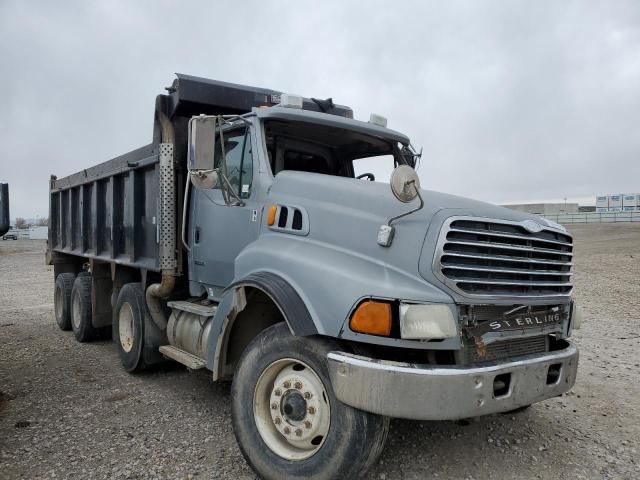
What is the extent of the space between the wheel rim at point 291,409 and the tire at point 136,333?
98.9 inches

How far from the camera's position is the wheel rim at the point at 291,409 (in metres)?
3.01

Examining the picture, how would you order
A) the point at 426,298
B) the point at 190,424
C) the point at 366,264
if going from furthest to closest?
the point at 190,424 → the point at 366,264 → the point at 426,298

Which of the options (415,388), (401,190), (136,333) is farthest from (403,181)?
(136,333)

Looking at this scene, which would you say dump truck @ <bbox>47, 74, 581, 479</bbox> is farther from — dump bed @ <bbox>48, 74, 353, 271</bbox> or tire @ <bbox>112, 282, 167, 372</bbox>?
tire @ <bbox>112, 282, 167, 372</bbox>

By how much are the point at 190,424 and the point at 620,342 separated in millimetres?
5842

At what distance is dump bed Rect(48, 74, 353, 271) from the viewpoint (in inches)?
199

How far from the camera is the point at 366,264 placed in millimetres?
3012

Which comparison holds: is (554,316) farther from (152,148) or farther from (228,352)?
(152,148)

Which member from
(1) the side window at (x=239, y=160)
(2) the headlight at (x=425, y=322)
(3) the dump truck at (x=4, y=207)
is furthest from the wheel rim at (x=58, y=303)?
(2) the headlight at (x=425, y=322)

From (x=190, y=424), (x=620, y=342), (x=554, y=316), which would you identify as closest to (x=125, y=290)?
(x=190, y=424)

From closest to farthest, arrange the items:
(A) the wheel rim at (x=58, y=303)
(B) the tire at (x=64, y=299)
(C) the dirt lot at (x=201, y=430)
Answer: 1. (C) the dirt lot at (x=201, y=430)
2. (B) the tire at (x=64, y=299)
3. (A) the wheel rim at (x=58, y=303)

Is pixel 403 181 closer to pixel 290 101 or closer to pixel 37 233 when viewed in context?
pixel 290 101

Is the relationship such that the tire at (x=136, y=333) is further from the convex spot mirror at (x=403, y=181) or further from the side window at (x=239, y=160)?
the convex spot mirror at (x=403, y=181)

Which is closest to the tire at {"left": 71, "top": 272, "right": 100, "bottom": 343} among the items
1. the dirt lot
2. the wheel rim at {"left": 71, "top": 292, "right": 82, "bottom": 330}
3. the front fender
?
the wheel rim at {"left": 71, "top": 292, "right": 82, "bottom": 330}
